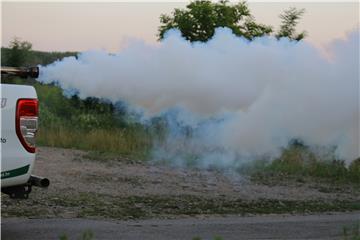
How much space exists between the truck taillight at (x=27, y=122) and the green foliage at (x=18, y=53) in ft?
52.8

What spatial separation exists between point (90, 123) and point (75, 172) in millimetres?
6220

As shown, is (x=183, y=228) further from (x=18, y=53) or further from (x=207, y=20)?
(x=18, y=53)

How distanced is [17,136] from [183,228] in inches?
102

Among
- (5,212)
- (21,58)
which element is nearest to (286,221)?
(5,212)

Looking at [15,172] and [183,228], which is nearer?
[15,172]

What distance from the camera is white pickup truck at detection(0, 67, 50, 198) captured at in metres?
6.82

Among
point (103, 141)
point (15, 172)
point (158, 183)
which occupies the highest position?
point (103, 141)

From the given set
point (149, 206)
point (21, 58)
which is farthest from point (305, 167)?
point (21, 58)

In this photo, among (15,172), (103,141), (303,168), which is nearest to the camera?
(15,172)

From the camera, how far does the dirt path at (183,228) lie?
313 inches

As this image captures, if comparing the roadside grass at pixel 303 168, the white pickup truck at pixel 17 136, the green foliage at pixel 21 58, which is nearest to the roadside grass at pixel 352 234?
the white pickup truck at pixel 17 136

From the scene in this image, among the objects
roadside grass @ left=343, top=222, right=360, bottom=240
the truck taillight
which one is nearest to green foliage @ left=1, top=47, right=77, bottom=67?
the truck taillight

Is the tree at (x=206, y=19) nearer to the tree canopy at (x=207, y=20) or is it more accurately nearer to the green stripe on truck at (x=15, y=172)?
the tree canopy at (x=207, y=20)

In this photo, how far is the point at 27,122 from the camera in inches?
274
